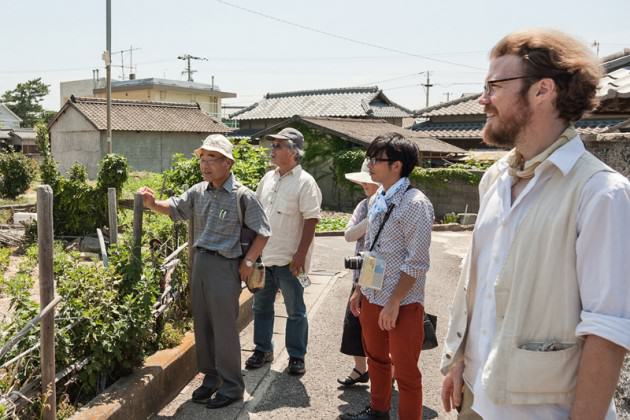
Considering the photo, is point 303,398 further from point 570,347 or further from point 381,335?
point 570,347

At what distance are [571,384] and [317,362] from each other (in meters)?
3.44

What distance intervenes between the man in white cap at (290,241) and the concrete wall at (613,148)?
2089mm

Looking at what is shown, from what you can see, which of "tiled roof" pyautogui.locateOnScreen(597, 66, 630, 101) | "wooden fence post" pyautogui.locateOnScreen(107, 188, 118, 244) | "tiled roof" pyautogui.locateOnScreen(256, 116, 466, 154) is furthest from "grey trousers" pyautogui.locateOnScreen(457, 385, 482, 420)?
"tiled roof" pyautogui.locateOnScreen(256, 116, 466, 154)

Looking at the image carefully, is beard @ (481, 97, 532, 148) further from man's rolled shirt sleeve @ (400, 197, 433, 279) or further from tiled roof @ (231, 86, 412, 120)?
tiled roof @ (231, 86, 412, 120)

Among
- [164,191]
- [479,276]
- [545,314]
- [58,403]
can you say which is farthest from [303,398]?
[164,191]

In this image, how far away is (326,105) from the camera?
113 feet

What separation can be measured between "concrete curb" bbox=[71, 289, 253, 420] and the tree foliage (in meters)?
57.7

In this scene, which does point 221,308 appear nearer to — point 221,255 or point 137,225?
point 221,255

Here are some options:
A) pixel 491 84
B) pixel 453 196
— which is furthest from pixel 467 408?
pixel 453 196

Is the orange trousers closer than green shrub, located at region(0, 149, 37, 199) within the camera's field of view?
Yes

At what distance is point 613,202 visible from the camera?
149 cm

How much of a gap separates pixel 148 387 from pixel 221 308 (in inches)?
27.2

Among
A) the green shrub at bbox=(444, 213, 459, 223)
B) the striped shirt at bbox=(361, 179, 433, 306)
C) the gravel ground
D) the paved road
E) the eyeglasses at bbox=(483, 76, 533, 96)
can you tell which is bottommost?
the green shrub at bbox=(444, 213, 459, 223)

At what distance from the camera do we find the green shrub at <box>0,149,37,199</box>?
2205 centimetres
